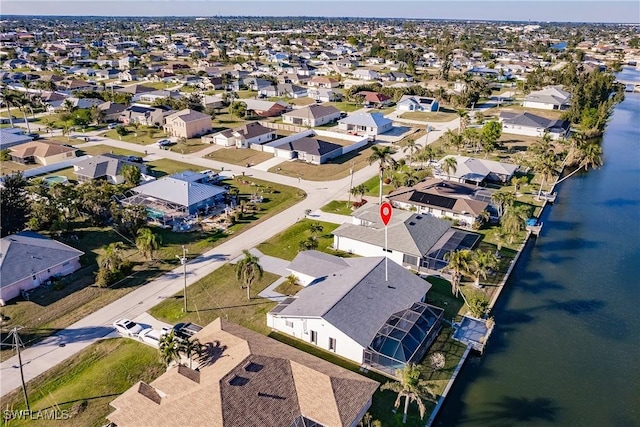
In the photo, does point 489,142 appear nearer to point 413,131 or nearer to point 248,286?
point 413,131

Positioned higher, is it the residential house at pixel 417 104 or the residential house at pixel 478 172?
the residential house at pixel 417 104

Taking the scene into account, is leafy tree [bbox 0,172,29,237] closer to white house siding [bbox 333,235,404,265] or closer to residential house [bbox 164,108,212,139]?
white house siding [bbox 333,235,404,265]

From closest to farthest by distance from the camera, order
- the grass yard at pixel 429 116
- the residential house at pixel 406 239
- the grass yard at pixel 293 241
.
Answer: the residential house at pixel 406 239 → the grass yard at pixel 293 241 → the grass yard at pixel 429 116

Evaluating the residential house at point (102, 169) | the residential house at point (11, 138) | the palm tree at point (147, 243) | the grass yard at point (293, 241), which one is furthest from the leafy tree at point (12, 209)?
the residential house at point (11, 138)

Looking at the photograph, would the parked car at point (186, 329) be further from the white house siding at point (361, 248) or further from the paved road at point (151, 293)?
the white house siding at point (361, 248)

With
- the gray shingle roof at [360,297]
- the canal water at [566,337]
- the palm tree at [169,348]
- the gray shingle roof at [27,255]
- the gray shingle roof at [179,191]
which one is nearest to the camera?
the palm tree at [169,348]

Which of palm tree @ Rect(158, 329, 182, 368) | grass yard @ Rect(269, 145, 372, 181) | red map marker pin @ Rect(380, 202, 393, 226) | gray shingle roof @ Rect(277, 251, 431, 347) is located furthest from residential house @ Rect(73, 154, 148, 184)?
palm tree @ Rect(158, 329, 182, 368)

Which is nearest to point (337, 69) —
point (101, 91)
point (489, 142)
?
point (101, 91)
